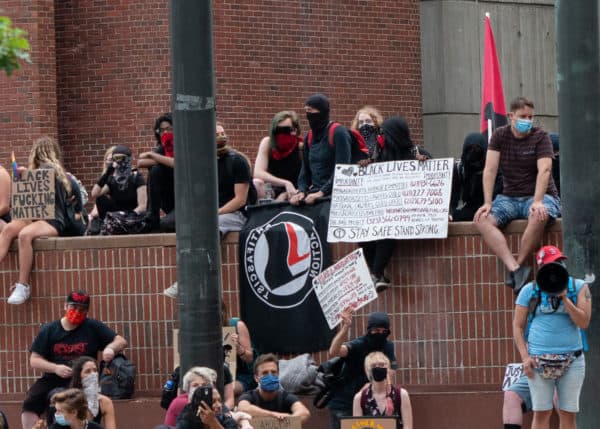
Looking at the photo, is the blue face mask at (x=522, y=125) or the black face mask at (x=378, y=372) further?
the blue face mask at (x=522, y=125)

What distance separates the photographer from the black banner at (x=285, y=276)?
12.2m

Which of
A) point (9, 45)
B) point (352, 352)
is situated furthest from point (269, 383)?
point (9, 45)

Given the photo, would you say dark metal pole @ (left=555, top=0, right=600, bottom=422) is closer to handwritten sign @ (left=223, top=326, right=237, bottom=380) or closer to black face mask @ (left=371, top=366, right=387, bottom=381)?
black face mask @ (left=371, top=366, right=387, bottom=381)

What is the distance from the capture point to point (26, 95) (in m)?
18.8

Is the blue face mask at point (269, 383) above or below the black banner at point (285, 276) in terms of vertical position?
below

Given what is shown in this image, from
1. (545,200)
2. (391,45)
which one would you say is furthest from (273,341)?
(391,45)

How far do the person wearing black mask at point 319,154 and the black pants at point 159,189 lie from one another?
1.24 m

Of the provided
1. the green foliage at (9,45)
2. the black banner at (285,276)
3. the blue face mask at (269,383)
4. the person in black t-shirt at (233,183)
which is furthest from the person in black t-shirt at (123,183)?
the green foliage at (9,45)

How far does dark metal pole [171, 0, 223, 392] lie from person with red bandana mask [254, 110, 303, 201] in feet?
12.2

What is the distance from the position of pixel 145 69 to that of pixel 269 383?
9044 millimetres

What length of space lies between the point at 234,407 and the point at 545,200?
3.01 metres

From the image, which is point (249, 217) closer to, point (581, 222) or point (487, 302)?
point (487, 302)

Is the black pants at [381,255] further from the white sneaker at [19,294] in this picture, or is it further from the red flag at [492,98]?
the red flag at [492,98]

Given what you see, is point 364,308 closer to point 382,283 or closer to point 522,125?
point 382,283
